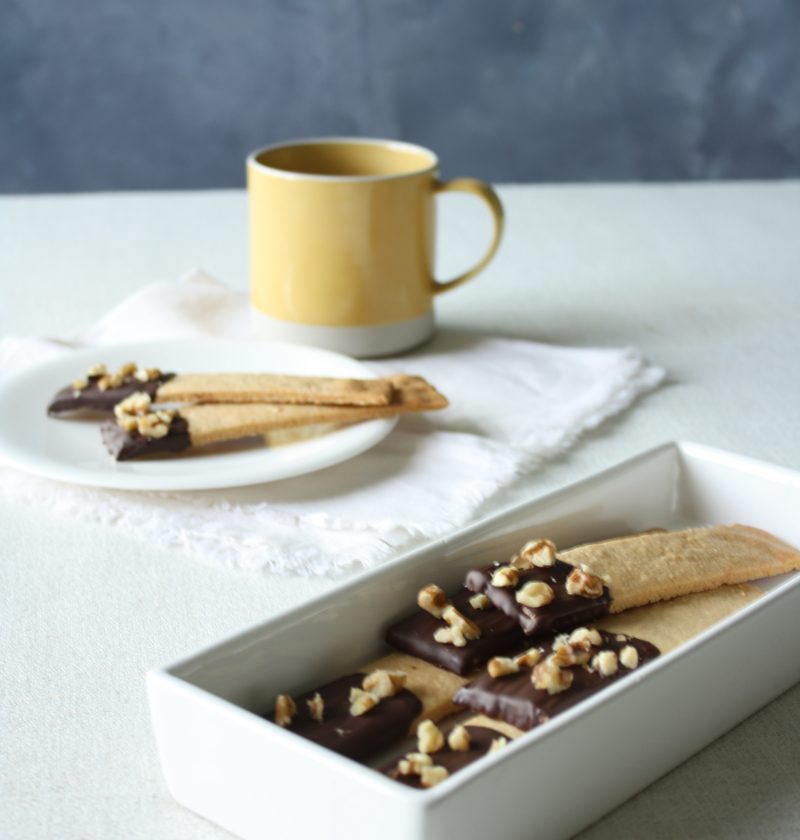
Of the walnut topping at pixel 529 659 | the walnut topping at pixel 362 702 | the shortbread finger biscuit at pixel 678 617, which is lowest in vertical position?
the walnut topping at pixel 362 702

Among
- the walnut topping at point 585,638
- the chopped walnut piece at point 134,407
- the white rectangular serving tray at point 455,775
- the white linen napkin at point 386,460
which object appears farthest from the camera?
the chopped walnut piece at point 134,407

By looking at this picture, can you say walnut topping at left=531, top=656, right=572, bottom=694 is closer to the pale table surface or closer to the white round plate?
the pale table surface

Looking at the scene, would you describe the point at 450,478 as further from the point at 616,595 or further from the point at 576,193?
the point at 576,193

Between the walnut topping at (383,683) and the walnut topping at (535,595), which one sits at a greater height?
the walnut topping at (535,595)

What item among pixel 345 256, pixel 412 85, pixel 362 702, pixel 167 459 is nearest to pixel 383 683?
pixel 362 702

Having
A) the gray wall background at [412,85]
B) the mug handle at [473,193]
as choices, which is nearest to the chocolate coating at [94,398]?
the mug handle at [473,193]

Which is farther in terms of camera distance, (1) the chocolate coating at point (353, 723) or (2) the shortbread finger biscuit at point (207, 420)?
(2) the shortbread finger biscuit at point (207, 420)

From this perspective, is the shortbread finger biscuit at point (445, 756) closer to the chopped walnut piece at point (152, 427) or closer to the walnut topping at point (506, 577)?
the walnut topping at point (506, 577)
